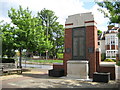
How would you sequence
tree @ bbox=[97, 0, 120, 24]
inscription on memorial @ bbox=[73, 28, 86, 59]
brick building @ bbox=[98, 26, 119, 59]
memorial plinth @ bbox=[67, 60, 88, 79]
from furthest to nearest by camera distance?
1. brick building @ bbox=[98, 26, 119, 59]
2. inscription on memorial @ bbox=[73, 28, 86, 59]
3. memorial plinth @ bbox=[67, 60, 88, 79]
4. tree @ bbox=[97, 0, 120, 24]

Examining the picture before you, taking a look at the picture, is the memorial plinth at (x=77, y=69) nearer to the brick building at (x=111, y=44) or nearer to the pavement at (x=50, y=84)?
the pavement at (x=50, y=84)

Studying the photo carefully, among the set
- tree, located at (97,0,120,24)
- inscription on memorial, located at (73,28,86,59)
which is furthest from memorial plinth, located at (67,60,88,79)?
tree, located at (97,0,120,24)

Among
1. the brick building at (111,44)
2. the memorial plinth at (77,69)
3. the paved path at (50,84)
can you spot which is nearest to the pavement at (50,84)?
the paved path at (50,84)

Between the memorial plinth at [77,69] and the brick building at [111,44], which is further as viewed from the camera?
the brick building at [111,44]

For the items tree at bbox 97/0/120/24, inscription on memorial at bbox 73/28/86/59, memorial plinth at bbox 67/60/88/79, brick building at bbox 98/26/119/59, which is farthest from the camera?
brick building at bbox 98/26/119/59

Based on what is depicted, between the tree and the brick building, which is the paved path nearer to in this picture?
the tree

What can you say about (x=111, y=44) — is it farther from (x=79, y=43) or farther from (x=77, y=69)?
(x=77, y=69)

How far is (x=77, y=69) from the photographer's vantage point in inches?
415

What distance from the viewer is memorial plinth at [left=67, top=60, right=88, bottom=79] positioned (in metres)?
10.3

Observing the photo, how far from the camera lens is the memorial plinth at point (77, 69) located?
10.3 meters

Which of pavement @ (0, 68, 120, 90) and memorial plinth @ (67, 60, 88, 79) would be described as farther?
memorial plinth @ (67, 60, 88, 79)

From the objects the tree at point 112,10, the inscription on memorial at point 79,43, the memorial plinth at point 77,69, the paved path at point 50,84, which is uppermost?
the tree at point 112,10

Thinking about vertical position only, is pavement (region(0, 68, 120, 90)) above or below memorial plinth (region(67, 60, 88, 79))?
below

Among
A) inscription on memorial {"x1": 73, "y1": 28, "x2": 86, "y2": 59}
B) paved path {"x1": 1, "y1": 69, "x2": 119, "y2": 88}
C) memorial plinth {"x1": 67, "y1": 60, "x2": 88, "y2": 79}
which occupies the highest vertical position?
inscription on memorial {"x1": 73, "y1": 28, "x2": 86, "y2": 59}
